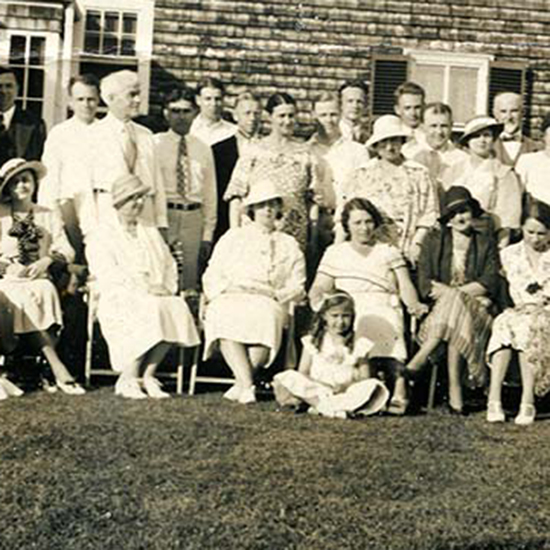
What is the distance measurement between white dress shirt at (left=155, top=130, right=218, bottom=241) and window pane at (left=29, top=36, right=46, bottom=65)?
2.45ft

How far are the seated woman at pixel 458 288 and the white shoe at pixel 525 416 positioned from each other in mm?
259

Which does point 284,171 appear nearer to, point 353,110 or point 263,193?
point 263,193

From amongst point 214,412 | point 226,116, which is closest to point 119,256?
point 214,412

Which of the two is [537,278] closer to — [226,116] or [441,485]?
[441,485]

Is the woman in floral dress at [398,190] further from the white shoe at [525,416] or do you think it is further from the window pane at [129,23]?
the window pane at [129,23]

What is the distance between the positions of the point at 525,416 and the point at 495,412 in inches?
4.8

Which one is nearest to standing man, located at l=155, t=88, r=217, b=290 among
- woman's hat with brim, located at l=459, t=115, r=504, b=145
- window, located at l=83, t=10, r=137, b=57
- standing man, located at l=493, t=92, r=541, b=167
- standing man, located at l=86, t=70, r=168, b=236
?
standing man, located at l=86, t=70, r=168, b=236

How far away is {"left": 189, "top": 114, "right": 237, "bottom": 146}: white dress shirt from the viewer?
18.3ft

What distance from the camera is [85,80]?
4.92m

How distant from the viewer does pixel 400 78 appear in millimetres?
5625

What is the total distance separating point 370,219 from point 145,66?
4.61 feet

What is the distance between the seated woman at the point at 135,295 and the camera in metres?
4.61

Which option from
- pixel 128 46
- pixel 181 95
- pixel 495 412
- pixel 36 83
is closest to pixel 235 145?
pixel 181 95

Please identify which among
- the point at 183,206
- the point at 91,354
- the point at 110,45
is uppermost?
the point at 110,45
